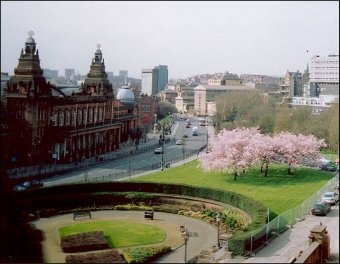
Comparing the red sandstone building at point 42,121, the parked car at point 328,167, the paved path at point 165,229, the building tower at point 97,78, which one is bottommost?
the paved path at point 165,229

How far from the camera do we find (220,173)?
116ft

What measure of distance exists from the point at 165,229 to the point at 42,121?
7802 millimetres

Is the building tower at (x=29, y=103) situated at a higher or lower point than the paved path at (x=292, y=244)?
higher

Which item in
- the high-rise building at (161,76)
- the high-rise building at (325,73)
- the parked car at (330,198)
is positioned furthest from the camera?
the high-rise building at (161,76)

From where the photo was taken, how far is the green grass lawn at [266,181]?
91.6 feet

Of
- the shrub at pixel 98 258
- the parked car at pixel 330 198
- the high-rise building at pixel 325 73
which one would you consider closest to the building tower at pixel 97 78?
the parked car at pixel 330 198

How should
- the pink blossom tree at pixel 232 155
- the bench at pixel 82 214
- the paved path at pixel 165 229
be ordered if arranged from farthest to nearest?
the pink blossom tree at pixel 232 155 → the bench at pixel 82 214 → the paved path at pixel 165 229

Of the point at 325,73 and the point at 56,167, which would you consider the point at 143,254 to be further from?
the point at 325,73

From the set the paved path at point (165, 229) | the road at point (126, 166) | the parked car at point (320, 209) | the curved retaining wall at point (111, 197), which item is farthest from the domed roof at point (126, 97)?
the parked car at point (320, 209)

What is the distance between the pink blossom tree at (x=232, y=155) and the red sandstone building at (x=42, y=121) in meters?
7.93

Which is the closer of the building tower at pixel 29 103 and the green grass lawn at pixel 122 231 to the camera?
the green grass lawn at pixel 122 231

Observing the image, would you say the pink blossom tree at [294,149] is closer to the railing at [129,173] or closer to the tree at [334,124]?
the tree at [334,124]

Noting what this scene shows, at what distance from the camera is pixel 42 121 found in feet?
78.7

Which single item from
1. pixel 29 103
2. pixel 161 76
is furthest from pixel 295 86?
pixel 29 103
